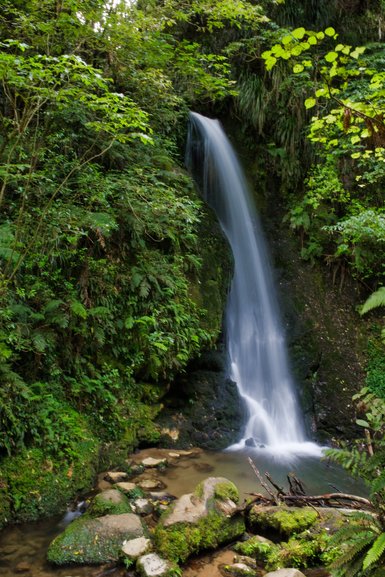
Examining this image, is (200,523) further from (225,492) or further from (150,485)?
(150,485)

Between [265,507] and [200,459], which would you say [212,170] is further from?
[265,507]

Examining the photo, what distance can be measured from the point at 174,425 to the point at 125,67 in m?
5.75

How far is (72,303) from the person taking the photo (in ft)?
15.9

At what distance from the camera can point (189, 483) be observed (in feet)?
16.3

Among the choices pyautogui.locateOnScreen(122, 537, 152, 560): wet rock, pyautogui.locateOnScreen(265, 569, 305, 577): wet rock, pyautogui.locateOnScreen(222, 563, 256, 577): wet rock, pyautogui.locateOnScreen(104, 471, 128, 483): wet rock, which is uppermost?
pyautogui.locateOnScreen(265, 569, 305, 577): wet rock

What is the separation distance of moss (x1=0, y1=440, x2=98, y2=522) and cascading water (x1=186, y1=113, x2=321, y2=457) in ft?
9.03

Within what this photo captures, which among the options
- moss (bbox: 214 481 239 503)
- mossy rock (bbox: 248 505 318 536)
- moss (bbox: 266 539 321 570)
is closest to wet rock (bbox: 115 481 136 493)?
moss (bbox: 214 481 239 503)

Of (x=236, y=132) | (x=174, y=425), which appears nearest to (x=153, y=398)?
(x=174, y=425)

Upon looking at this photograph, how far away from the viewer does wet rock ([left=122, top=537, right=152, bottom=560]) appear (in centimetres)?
340

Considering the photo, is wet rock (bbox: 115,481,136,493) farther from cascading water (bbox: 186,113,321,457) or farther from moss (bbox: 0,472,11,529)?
cascading water (bbox: 186,113,321,457)

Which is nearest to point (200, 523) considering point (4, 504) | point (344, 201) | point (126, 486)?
point (126, 486)

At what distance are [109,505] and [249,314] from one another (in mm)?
5244

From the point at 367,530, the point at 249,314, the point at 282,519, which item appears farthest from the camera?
the point at 249,314

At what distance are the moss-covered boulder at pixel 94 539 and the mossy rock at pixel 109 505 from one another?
100 mm
